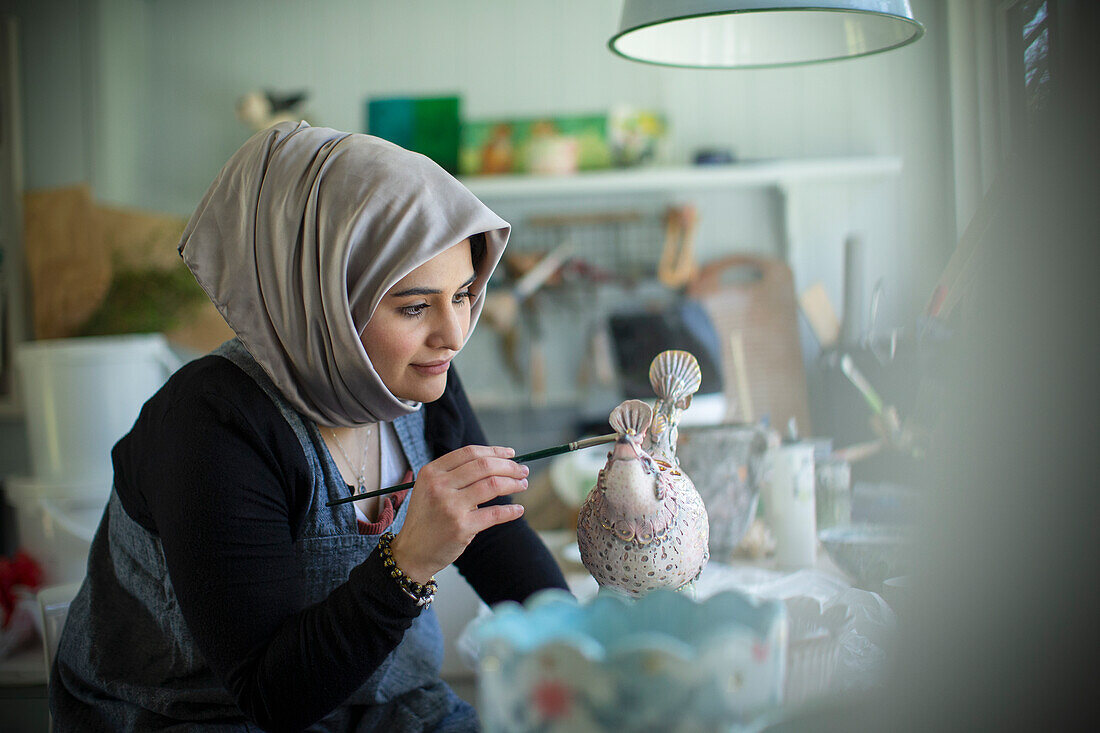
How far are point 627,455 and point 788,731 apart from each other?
0.20 metres

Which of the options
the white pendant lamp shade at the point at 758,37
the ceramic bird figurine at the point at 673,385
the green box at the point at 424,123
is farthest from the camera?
the green box at the point at 424,123

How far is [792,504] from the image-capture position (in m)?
0.96

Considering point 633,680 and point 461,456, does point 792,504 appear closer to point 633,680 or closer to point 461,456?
point 461,456

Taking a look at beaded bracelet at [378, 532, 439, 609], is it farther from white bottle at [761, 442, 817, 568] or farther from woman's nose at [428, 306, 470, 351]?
white bottle at [761, 442, 817, 568]

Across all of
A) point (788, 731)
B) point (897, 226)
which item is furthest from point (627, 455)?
point (897, 226)

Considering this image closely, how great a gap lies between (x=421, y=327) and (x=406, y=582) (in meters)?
0.23

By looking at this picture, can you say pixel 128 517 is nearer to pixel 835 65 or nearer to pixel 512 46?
pixel 512 46

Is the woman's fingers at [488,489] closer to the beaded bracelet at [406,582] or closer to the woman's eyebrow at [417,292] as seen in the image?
the beaded bracelet at [406,582]

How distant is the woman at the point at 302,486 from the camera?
0.61m

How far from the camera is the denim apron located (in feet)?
2.51

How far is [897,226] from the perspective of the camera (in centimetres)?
271

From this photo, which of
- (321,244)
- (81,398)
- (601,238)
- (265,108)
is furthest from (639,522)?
(265,108)

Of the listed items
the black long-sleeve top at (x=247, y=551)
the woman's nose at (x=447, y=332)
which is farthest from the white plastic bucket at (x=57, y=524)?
the woman's nose at (x=447, y=332)

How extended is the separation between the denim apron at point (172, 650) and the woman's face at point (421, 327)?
0.38ft
